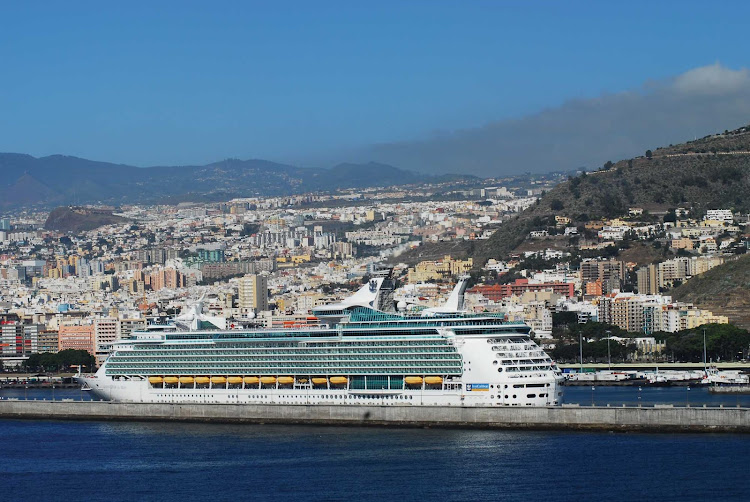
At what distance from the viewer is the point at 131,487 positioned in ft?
138

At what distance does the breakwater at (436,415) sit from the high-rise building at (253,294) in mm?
69047

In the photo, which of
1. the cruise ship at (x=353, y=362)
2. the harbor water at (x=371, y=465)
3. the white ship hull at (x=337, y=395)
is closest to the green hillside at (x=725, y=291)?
the cruise ship at (x=353, y=362)

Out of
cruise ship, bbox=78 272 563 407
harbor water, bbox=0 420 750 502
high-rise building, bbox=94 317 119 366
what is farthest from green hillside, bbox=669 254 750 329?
harbor water, bbox=0 420 750 502

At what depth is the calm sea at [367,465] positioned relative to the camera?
39.9 metres

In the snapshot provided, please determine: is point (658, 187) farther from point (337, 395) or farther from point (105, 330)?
point (337, 395)

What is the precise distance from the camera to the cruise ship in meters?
53.8

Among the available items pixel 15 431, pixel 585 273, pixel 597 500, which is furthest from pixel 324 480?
pixel 585 273

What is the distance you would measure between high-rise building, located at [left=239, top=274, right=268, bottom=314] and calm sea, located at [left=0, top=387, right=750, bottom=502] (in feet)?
249

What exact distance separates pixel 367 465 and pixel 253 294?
88001 millimetres

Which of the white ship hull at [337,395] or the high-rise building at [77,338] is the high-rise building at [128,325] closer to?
the high-rise building at [77,338]

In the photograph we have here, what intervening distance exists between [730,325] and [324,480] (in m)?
57.5

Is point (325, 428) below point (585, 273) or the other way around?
below

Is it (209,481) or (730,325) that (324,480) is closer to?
(209,481)

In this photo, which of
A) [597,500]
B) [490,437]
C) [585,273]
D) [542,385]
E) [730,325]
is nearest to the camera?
[597,500]
